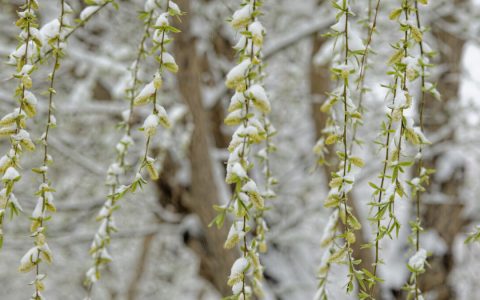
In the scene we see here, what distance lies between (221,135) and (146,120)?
2.88 meters

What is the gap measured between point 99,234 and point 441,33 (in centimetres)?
329

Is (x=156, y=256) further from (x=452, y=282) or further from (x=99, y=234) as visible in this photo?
(x=99, y=234)

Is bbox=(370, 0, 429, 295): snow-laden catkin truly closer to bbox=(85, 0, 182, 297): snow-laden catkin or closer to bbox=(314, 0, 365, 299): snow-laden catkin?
bbox=(314, 0, 365, 299): snow-laden catkin

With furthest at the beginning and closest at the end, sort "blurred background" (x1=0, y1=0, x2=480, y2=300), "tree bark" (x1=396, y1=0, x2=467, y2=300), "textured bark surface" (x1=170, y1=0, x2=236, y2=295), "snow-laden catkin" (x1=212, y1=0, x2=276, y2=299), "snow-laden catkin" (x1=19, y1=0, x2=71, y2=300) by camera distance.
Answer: "tree bark" (x1=396, y1=0, x2=467, y2=300)
"blurred background" (x1=0, y1=0, x2=480, y2=300)
"textured bark surface" (x1=170, y1=0, x2=236, y2=295)
"snow-laden catkin" (x1=19, y1=0, x2=71, y2=300)
"snow-laden catkin" (x1=212, y1=0, x2=276, y2=299)

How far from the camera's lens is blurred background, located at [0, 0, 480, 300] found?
8.99 feet

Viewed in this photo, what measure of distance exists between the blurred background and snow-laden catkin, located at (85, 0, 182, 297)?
139 cm

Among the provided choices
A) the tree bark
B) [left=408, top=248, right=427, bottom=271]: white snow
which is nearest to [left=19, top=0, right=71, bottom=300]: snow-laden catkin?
[left=408, top=248, right=427, bottom=271]: white snow

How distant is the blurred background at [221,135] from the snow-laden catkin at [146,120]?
54.7 inches

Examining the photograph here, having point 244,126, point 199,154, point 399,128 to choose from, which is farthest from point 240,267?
point 199,154

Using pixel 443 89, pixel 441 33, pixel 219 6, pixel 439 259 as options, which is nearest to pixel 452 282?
pixel 439 259

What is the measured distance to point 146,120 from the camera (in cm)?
77

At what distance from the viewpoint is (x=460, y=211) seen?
358cm

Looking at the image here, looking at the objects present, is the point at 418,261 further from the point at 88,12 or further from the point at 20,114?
the point at 88,12

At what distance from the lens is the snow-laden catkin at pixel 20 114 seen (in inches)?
30.1
